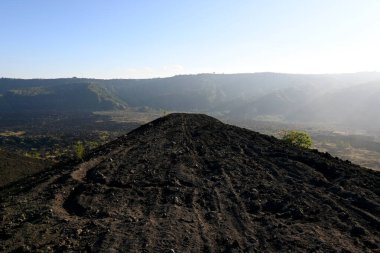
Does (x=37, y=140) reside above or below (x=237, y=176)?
below

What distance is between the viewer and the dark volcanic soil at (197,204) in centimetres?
1600

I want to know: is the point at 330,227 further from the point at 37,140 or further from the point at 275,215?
the point at 37,140

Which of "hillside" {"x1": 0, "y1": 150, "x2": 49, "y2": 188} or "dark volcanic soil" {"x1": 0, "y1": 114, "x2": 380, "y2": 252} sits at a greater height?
"dark volcanic soil" {"x1": 0, "y1": 114, "x2": 380, "y2": 252}

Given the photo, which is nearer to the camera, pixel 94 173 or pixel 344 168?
pixel 94 173

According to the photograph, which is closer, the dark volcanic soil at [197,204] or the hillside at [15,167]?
the dark volcanic soil at [197,204]

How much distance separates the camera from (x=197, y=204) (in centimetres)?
2022

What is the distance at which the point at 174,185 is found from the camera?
2295 cm

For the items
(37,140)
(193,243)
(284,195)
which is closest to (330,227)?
(284,195)

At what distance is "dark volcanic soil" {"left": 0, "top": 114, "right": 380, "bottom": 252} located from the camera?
1600 cm

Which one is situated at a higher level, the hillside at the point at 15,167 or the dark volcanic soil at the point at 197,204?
the dark volcanic soil at the point at 197,204

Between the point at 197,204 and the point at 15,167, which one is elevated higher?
the point at 197,204

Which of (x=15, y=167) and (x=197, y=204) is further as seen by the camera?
(x=15, y=167)

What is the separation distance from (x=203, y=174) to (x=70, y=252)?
1166 cm

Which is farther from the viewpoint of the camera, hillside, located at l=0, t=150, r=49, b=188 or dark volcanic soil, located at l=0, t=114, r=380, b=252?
hillside, located at l=0, t=150, r=49, b=188
